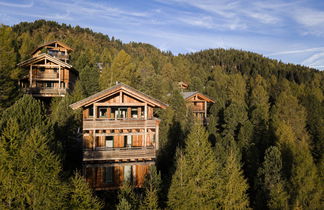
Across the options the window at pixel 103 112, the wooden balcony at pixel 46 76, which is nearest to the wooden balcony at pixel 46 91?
the wooden balcony at pixel 46 76

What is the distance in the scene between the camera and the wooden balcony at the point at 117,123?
23.4 metres

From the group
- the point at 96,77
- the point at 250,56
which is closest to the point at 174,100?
the point at 96,77

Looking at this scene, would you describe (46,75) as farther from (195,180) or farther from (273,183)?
(273,183)

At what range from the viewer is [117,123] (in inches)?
947

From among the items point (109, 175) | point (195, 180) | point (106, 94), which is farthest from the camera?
point (109, 175)

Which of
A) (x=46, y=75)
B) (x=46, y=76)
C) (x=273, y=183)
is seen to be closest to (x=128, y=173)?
→ (x=273, y=183)

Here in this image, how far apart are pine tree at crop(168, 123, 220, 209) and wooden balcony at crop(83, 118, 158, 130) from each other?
562 cm

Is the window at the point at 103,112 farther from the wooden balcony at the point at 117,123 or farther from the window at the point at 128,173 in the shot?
the window at the point at 128,173

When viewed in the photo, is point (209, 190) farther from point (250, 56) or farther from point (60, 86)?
point (250, 56)

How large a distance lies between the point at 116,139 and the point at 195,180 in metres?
9.99

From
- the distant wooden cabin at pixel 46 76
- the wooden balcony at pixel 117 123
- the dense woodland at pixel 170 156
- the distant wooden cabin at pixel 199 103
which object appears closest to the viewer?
the dense woodland at pixel 170 156

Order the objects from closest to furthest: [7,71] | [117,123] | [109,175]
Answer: [117,123] < [109,175] < [7,71]

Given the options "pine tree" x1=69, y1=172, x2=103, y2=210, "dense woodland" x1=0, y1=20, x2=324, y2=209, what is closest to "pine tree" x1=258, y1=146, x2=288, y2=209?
"dense woodland" x1=0, y1=20, x2=324, y2=209

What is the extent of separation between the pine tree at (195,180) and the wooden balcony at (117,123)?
5.62 meters
